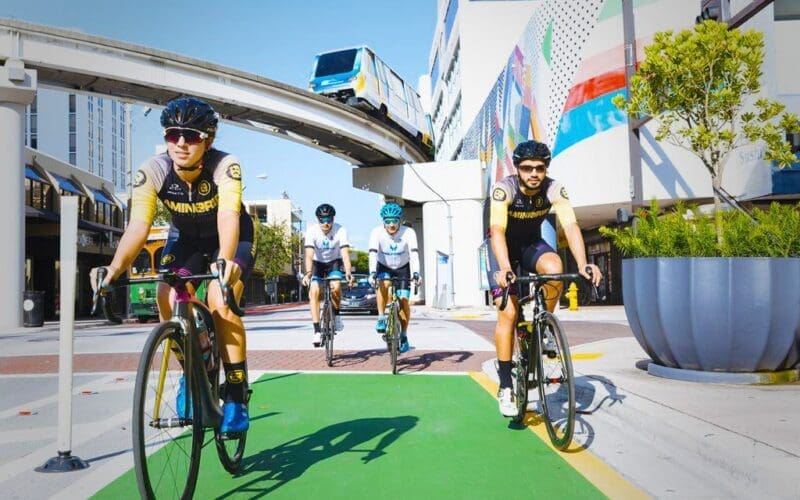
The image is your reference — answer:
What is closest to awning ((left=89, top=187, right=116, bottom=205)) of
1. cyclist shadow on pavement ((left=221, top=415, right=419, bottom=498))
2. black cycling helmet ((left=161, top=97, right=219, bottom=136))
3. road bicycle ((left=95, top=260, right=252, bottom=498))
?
cyclist shadow on pavement ((left=221, top=415, right=419, bottom=498))

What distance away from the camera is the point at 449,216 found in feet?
122

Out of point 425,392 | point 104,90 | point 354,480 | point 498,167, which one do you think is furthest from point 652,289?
point 498,167

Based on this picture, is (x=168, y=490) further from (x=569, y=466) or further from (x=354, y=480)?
(x=569, y=466)

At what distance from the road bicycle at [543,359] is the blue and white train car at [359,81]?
2506 centimetres

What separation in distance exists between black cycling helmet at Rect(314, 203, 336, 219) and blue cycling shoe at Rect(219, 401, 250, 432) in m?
5.92

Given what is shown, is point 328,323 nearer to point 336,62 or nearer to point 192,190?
point 192,190

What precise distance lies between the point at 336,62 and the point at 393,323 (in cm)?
2371

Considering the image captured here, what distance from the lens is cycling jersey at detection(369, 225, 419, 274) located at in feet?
30.4

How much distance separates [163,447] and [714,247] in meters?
4.96

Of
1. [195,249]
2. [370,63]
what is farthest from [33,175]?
[195,249]

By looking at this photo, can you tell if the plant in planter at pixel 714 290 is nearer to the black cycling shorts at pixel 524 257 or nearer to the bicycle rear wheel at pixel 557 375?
the black cycling shorts at pixel 524 257

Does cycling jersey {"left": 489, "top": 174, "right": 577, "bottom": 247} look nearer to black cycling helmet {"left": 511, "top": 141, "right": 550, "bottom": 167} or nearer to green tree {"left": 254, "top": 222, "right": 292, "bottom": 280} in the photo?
black cycling helmet {"left": 511, "top": 141, "right": 550, "bottom": 167}

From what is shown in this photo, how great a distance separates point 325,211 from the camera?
31.3ft

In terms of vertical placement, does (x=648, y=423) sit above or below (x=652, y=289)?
below
